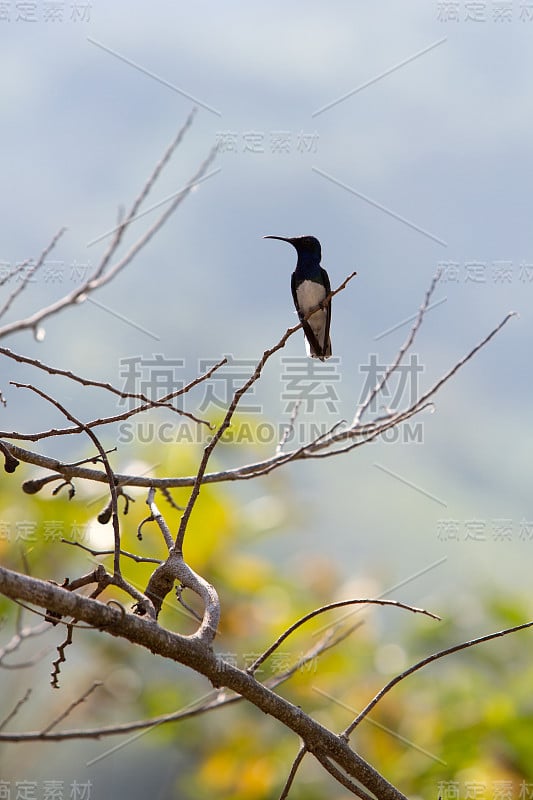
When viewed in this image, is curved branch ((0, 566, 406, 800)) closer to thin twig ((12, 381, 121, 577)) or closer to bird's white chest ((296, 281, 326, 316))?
thin twig ((12, 381, 121, 577))

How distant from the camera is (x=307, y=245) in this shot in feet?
14.1

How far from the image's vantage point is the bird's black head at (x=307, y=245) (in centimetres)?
427

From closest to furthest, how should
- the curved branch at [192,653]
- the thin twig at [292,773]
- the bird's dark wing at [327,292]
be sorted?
the curved branch at [192,653] < the thin twig at [292,773] < the bird's dark wing at [327,292]

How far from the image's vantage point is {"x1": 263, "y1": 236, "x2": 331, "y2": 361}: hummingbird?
4.24 metres

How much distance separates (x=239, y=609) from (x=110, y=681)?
36.9 inches

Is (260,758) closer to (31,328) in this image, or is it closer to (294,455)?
(294,455)

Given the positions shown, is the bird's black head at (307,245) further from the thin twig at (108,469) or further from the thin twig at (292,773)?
the thin twig at (292,773)

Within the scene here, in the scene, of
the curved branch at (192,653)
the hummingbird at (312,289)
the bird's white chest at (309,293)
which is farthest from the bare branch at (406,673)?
the bird's white chest at (309,293)

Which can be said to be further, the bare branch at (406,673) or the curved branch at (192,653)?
the bare branch at (406,673)

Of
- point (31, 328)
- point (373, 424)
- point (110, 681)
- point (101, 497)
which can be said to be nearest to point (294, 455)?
point (373, 424)

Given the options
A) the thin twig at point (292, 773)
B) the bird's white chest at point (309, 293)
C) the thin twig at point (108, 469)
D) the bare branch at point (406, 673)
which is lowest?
the thin twig at point (292, 773)

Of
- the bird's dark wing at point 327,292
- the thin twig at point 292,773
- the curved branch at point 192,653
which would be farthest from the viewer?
the bird's dark wing at point 327,292

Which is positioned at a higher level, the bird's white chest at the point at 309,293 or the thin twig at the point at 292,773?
the bird's white chest at the point at 309,293

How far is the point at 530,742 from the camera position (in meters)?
4.35
